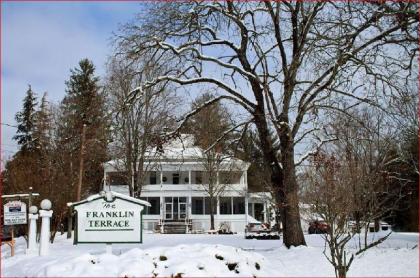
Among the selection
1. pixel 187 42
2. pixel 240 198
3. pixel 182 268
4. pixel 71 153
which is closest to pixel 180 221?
pixel 240 198

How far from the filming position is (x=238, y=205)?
52.0m

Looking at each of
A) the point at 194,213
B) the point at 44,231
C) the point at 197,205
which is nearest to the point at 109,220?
the point at 44,231

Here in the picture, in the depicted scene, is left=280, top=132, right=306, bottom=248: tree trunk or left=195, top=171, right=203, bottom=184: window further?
left=195, top=171, right=203, bottom=184: window

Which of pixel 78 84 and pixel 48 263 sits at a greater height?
pixel 78 84

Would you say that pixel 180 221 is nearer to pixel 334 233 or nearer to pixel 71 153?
pixel 71 153

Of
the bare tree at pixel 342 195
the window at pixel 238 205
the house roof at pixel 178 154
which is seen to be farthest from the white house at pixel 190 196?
the bare tree at pixel 342 195

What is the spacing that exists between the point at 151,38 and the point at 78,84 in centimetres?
4215

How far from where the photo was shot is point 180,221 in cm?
4603

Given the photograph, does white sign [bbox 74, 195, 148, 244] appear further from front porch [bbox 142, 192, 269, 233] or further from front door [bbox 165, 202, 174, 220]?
front door [bbox 165, 202, 174, 220]

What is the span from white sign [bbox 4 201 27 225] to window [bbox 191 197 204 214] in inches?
1207

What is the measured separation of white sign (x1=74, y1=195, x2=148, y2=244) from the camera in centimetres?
1227

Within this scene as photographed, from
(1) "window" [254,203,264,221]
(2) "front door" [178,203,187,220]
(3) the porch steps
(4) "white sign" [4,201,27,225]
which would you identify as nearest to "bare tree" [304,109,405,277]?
(4) "white sign" [4,201,27,225]

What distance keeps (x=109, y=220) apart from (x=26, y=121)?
50.4 metres

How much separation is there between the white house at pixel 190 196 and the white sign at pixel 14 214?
23.8 meters
